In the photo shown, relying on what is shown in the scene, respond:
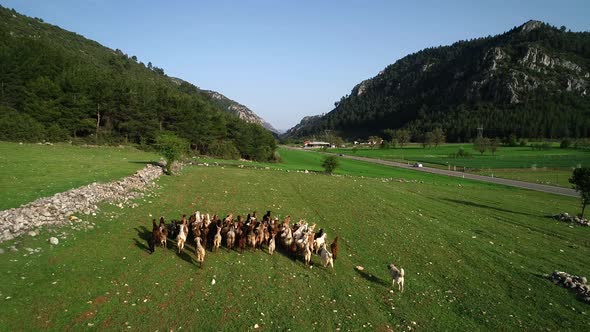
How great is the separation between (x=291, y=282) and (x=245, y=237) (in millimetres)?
4395

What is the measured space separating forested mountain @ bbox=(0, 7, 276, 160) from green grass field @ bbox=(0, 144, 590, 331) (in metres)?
Answer: 50.4

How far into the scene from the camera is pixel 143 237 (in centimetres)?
1975

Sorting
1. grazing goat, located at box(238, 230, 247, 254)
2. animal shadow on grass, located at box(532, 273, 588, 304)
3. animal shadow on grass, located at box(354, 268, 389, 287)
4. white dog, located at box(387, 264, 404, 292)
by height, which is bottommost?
animal shadow on grass, located at box(532, 273, 588, 304)

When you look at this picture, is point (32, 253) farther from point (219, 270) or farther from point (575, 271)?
point (575, 271)

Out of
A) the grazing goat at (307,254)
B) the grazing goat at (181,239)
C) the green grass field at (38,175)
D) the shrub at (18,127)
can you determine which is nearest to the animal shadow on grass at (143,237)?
the grazing goat at (181,239)

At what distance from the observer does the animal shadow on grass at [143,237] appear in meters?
18.6

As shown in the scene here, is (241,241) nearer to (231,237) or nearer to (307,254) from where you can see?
(231,237)

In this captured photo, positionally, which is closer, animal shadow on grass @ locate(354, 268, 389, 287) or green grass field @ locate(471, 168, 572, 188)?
animal shadow on grass @ locate(354, 268, 389, 287)

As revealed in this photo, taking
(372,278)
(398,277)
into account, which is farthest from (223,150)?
(398,277)

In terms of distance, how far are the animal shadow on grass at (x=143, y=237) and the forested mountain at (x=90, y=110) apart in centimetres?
4945

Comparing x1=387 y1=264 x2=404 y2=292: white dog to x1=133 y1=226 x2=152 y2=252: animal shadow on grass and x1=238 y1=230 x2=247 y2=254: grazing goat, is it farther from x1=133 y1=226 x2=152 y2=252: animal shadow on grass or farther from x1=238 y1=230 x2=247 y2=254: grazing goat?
x1=133 y1=226 x2=152 y2=252: animal shadow on grass

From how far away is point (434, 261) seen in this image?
2088 centimetres

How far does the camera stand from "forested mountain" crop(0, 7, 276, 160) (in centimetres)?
6391

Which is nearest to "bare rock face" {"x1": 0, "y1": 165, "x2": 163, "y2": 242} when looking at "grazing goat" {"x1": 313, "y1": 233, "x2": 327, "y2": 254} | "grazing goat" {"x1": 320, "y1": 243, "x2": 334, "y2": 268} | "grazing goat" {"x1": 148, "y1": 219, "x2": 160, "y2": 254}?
"grazing goat" {"x1": 148, "y1": 219, "x2": 160, "y2": 254}
